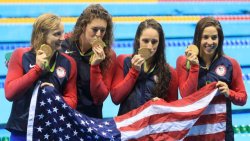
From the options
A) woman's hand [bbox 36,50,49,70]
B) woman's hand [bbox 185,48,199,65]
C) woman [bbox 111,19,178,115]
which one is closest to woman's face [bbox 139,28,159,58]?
woman [bbox 111,19,178,115]

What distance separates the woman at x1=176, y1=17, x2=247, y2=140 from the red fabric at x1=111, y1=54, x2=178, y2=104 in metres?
0.07

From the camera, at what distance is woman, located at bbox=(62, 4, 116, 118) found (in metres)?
3.65

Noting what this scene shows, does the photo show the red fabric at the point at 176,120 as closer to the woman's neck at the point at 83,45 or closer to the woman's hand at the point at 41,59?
the woman's neck at the point at 83,45

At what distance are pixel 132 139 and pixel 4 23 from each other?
4.76 meters

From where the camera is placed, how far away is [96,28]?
3701mm

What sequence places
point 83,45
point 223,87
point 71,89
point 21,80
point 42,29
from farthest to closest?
point 83,45 → point 223,87 → point 71,89 → point 42,29 → point 21,80

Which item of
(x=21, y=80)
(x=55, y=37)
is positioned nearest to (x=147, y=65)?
(x=55, y=37)

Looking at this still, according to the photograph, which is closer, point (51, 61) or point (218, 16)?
point (51, 61)

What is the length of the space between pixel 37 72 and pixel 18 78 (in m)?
0.13

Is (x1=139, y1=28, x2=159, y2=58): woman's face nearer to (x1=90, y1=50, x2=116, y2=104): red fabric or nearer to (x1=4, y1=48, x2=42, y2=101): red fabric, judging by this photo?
(x1=90, y1=50, x2=116, y2=104): red fabric

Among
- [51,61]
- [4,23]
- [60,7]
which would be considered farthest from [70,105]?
[60,7]

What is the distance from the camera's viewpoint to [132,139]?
3.62m

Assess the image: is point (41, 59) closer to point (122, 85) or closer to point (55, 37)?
point (55, 37)

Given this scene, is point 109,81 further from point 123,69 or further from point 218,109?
point 218,109
